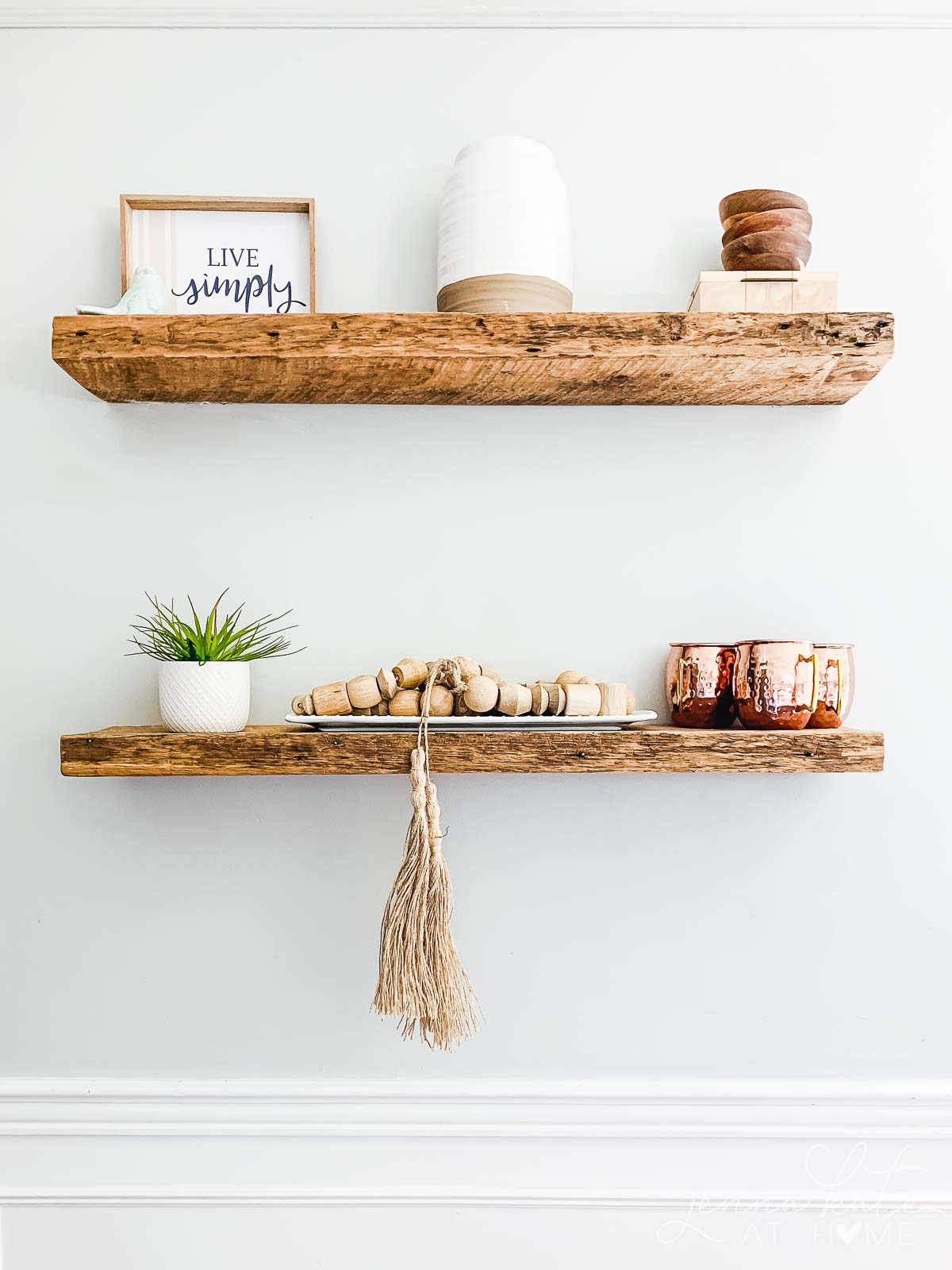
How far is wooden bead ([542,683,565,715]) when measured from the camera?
1020 millimetres

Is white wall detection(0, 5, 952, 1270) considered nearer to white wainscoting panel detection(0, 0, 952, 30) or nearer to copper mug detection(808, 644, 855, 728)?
white wainscoting panel detection(0, 0, 952, 30)

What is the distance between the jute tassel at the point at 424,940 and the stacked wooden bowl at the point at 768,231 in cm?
58

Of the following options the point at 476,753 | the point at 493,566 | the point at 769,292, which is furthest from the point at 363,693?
the point at 769,292

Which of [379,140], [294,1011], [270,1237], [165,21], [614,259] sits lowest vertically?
[270,1237]

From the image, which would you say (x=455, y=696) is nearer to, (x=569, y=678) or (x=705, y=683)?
(x=569, y=678)

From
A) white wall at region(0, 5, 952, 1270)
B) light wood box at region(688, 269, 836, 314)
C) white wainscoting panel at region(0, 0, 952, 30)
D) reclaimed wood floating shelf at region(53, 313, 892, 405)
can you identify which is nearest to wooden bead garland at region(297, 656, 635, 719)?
white wall at region(0, 5, 952, 1270)

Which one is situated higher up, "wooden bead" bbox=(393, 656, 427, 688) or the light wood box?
the light wood box

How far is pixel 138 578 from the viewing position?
1159 mm

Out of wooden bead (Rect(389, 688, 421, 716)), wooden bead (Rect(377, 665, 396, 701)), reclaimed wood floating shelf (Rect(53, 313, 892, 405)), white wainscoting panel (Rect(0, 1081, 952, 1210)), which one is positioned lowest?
white wainscoting panel (Rect(0, 1081, 952, 1210))

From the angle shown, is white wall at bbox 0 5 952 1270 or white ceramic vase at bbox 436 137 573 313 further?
white wall at bbox 0 5 952 1270

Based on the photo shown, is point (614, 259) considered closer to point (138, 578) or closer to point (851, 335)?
point (851, 335)

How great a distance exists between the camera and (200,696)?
1.02 metres

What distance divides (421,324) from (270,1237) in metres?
1.04

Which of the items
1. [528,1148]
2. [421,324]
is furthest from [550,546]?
[528,1148]
